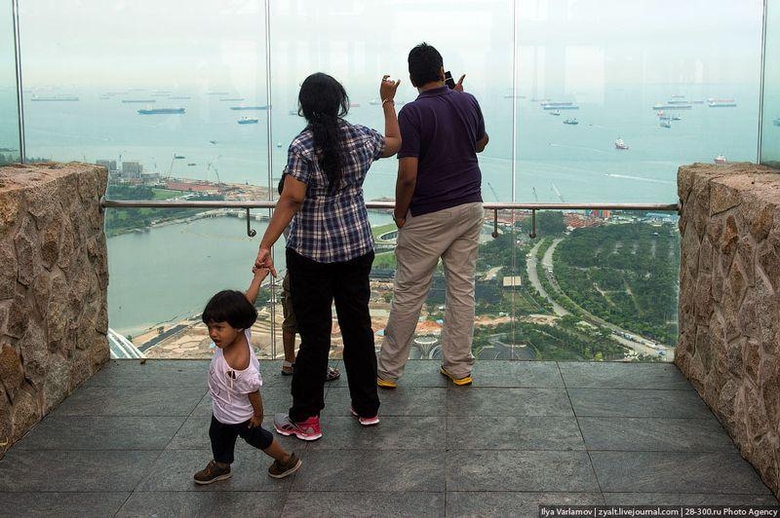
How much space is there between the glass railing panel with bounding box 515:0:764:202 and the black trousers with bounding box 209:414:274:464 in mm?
2436

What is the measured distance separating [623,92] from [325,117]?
2244mm

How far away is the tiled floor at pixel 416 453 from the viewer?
416 centimetres

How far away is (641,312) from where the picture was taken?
237 inches

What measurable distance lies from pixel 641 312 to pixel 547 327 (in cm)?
55

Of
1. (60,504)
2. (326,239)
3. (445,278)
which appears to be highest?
(326,239)

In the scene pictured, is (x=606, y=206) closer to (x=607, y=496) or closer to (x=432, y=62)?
(x=432, y=62)

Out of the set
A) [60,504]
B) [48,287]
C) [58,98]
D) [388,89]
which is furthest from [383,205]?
[60,504]

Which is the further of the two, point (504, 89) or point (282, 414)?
point (504, 89)

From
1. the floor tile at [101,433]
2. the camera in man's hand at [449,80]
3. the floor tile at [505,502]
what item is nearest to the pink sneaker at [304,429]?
the floor tile at [101,433]

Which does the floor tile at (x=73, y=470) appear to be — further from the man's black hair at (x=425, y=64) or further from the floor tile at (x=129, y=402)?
the man's black hair at (x=425, y=64)

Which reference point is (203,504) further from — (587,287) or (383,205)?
(587,287)

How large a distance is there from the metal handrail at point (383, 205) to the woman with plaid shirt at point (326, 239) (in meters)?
1.15

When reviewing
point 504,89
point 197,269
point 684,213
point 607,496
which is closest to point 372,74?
point 504,89

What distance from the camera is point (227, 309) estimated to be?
407 centimetres
